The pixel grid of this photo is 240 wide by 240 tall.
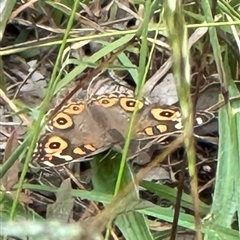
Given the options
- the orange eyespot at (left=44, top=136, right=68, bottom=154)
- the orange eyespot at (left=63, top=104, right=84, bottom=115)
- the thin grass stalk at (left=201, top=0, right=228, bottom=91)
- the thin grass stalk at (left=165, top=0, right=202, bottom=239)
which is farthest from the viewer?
the orange eyespot at (left=63, top=104, right=84, bottom=115)

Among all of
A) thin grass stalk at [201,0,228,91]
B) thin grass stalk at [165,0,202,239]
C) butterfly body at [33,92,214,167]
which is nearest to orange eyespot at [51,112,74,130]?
butterfly body at [33,92,214,167]

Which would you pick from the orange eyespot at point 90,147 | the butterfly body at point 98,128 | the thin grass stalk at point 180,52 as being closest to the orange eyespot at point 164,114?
the butterfly body at point 98,128

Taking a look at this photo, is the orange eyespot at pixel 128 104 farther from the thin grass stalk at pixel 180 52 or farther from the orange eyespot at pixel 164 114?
the thin grass stalk at pixel 180 52

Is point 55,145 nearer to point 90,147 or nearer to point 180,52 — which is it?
point 90,147

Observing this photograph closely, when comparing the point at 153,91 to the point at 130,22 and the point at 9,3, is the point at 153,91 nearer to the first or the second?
the point at 130,22

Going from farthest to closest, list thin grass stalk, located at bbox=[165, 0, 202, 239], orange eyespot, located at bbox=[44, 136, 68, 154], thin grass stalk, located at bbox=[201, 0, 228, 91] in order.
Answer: orange eyespot, located at bbox=[44, 136, 68, 154]
thin grass stalk, located at bbox=[201, 0, 228, 91]
thin grass stalk, located at bbox=[165, 0, 202, 239]

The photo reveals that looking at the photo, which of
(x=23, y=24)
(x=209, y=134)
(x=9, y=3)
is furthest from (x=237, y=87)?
(x=9, y=3)

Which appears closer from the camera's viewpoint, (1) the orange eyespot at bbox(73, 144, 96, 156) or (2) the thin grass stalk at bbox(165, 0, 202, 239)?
(2) the thin grass stalk at bbox(165, 0, 202, 239)

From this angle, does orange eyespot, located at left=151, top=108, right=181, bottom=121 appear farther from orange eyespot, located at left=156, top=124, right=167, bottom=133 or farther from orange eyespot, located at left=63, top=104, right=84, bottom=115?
orange eyespot, located at left=63, top=104, right=84, bottom=115

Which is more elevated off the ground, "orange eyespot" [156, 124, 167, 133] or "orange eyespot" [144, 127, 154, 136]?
A: "orange eyespot" [156, 124, 167, 133]
